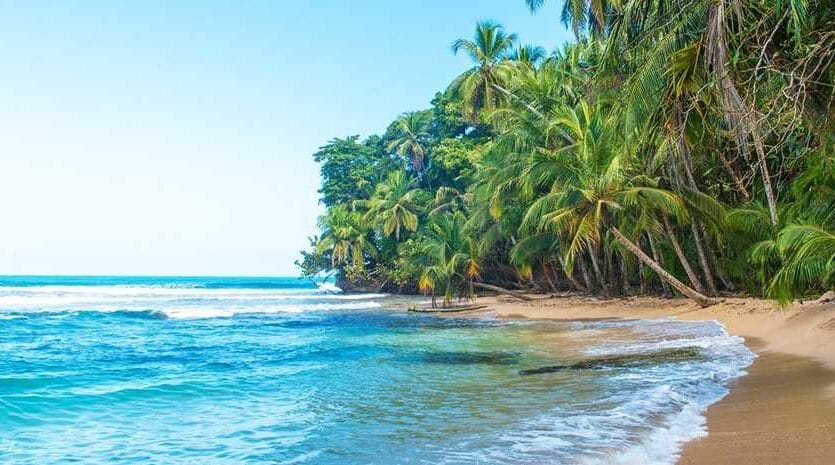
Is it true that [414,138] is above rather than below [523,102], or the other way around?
above

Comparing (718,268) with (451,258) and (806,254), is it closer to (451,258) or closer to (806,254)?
(806,254)

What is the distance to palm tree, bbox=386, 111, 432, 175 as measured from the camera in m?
48.0

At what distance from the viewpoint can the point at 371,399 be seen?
8953 mm

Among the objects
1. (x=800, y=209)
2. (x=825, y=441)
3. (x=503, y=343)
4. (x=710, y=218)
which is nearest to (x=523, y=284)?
(x=710, y=218)

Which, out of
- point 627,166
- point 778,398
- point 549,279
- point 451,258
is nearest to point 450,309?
point 451,258

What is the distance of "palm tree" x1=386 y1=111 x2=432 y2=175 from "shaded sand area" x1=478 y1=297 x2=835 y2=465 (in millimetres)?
33992

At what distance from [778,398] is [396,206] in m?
36.9

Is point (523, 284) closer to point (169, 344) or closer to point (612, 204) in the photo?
point (612, 204)

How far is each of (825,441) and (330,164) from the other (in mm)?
51966

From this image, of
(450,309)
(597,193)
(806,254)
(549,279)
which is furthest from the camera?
(549,279)

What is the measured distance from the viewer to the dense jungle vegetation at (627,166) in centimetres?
747

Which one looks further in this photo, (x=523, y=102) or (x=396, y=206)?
(x=396, y=206)

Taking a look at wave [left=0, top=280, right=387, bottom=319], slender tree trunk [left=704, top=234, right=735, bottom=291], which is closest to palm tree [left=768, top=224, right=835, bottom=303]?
slender tree trunk [left=704, top=234, right=735, bottom=291]

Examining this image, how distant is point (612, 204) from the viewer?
701 inches
